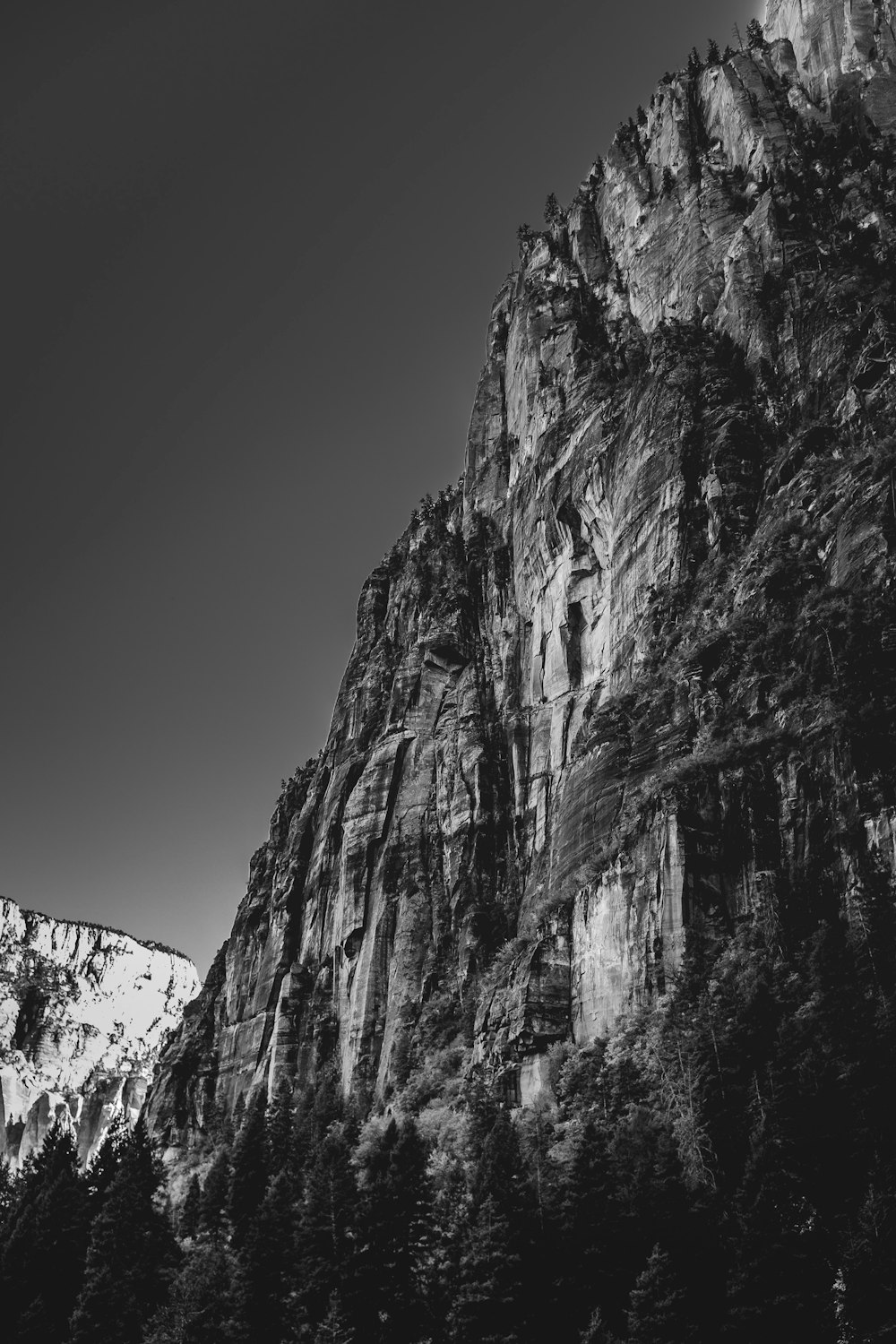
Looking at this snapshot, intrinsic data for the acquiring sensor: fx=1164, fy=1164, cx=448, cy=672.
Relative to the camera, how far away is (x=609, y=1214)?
4425 cm

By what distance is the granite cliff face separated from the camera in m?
62.4

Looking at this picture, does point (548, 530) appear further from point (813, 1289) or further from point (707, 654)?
point (813, 1289)

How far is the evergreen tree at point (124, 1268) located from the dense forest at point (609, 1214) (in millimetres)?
108

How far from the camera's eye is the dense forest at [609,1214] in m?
40.7

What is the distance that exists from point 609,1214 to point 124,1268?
23.1m

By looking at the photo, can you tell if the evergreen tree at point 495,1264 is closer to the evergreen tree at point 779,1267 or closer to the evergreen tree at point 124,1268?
the evergreen tree at point 779,1267

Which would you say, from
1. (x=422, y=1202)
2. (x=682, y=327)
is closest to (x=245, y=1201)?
(x=422, y=1202)

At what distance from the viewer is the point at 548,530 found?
101875mm

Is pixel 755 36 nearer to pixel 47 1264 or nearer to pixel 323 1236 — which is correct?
pixel 323 1236

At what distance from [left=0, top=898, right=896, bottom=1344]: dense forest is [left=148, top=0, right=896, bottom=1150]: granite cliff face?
167 inches

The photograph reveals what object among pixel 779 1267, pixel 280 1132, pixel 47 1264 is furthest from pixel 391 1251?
pixel 280 1132

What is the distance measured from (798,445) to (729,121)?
60.2 metres

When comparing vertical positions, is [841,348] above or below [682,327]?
below

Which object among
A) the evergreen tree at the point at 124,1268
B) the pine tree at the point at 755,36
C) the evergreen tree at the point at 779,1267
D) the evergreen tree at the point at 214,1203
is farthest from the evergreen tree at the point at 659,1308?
the pine tree at the point at 755,36
